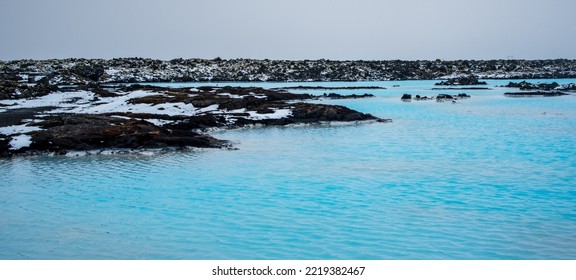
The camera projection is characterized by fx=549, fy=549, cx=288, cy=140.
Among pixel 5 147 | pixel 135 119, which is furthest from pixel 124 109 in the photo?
pixel 5 147

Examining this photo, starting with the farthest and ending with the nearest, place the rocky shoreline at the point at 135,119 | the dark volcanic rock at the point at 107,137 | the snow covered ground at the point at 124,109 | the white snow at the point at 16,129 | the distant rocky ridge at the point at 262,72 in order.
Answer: the distant rocky ridge at the point at 262,72 < the snow covered ground at the point at 124,109 < the white snow at the point at 16,129 < the rocky shoreline at the point at 135,119 < the dark volcanic rock at the point at 107,137

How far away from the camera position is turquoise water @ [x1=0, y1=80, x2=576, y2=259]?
36.9ft

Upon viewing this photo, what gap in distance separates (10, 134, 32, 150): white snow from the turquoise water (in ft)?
4.99

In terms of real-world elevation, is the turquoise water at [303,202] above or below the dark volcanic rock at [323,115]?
below

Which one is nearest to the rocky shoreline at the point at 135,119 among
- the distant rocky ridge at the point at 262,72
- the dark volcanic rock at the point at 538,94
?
the dark volcanic rock at the point at 538,94

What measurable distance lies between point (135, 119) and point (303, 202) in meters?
16.9

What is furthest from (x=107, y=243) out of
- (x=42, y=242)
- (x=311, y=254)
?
(x=311, y=254)

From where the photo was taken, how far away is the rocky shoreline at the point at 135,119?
76.3ft

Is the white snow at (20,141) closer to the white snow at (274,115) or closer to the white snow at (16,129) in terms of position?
the white snow at (16,129)

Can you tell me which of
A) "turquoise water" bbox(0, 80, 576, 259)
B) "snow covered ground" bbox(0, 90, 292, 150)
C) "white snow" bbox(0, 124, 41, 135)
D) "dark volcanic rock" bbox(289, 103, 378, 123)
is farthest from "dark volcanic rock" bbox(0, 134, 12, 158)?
"dark volcanic rock" bbox(289, 103, 378, 123)

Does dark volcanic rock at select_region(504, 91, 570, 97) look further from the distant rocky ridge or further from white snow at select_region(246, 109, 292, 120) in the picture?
the distant rocky ridge

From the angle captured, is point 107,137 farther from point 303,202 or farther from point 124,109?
point 124,109
